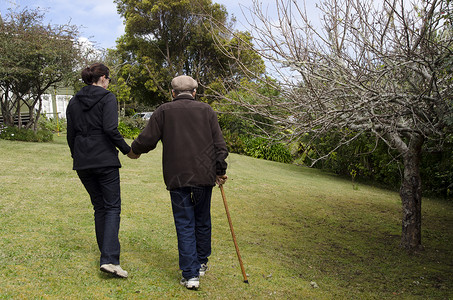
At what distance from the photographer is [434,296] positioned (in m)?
4.42

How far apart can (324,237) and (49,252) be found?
4.00 m

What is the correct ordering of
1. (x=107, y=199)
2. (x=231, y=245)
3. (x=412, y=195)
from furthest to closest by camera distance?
(x=412, y=195)
(x=231, y=245)
(x=107, y=199)

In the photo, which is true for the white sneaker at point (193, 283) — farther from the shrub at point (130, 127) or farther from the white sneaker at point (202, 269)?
the shrub at point (130, 127)

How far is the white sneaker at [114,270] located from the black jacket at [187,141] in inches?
33.9

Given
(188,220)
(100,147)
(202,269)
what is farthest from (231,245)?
(100,147)

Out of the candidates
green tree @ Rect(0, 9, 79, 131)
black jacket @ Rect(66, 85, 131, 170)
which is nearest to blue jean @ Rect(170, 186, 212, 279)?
black jacket @ Rect(66, 85, 131, 170)

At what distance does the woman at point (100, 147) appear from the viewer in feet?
11.7

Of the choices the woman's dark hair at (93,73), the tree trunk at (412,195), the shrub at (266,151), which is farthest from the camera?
the shrub at (266,151)

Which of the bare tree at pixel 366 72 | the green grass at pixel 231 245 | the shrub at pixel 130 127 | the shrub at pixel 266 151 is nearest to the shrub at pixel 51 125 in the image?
the shrub at pixel 130 127

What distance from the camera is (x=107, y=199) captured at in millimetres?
3668

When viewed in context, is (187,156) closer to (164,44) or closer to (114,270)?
(114,270)

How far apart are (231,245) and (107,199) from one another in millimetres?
2160

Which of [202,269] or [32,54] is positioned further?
Answer: [32,54]

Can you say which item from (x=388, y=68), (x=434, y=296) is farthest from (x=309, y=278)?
(x=388, y=68)
